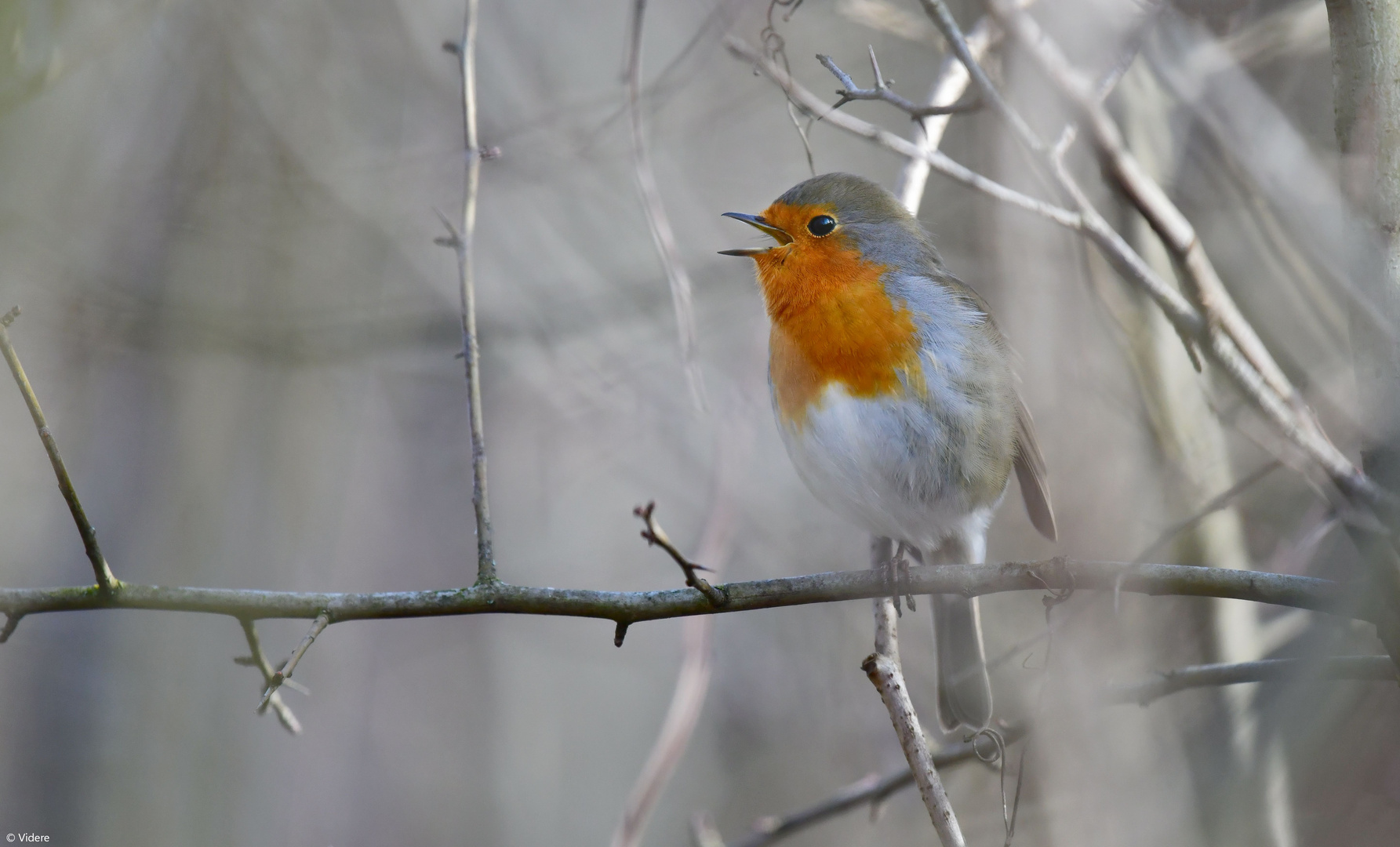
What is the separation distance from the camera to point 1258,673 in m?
1.93

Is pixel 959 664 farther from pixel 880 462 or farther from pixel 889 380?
pixel 889 380

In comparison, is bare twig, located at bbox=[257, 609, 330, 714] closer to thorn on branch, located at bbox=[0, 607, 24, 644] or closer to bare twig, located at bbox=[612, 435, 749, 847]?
thorn on branch, located at bbox=[0, 607, 24, 644]

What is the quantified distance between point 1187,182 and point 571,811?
214 inches

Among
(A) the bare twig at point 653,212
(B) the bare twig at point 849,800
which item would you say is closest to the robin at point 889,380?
(B) the bare twig at point 849,800

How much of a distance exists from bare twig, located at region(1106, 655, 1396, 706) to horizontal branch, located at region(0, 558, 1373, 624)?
191 millimetres

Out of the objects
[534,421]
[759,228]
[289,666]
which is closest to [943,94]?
[759,228]

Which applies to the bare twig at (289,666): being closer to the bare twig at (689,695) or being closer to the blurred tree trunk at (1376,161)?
the bare twig at (689,695)

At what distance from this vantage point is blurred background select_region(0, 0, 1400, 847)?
11.5 ft

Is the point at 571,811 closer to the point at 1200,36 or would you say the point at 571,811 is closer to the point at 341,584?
the point at 341,584

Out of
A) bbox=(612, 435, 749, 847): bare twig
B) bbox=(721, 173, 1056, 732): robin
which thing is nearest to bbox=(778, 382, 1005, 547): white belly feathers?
bbox=(721, 173, 1056, 732): robin

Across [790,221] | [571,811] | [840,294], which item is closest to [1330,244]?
[840,294]

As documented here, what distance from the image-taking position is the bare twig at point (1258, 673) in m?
1.55

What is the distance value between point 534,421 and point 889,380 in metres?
3.93

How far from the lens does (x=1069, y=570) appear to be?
73.9 inches
